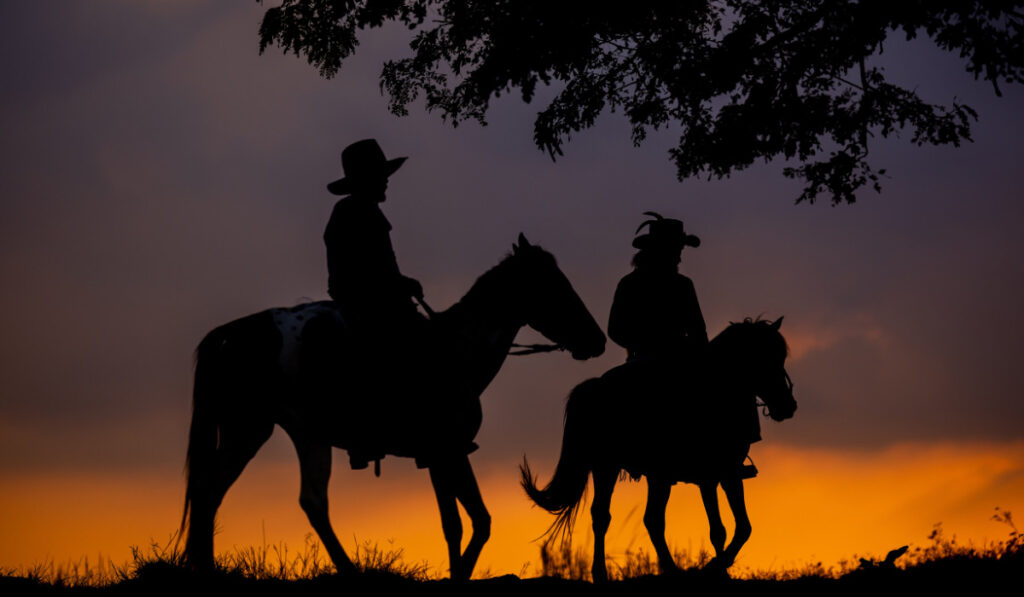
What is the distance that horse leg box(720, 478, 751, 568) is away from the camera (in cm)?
1086

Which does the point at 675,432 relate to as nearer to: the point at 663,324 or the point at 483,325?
the point at 663,324

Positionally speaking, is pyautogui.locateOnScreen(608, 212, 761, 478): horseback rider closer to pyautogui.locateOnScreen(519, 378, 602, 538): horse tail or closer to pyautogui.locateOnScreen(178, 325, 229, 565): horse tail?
pyautogui.locateOnScreen(519, 378, 602, 538): horse tail

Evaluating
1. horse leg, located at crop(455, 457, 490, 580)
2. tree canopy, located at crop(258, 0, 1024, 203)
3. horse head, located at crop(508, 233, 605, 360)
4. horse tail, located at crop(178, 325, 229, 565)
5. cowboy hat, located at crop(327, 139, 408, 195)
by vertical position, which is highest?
tree canopy, located at crop(258, 0, 1024, 203)

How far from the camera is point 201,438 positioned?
29.4 ft

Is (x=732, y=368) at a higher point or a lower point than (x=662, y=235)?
lower

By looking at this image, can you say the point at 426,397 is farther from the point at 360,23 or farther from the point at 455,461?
the point at 360,23

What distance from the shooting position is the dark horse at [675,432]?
36.9 ft

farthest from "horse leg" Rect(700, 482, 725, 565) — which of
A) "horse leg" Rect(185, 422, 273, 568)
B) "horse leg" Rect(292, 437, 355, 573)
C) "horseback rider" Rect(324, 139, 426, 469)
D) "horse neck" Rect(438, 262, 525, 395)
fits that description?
"horse leg" Rect(185, 422, 273, 568)

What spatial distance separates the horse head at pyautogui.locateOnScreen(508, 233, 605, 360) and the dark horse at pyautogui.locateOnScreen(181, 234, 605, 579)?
394mm

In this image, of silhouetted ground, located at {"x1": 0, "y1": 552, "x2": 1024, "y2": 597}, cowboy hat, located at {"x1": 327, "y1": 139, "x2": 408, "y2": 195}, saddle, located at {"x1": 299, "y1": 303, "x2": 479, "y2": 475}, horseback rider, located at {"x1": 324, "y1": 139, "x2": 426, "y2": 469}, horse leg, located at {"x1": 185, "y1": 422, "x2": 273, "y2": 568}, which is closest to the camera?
silhouetted ground, located at {"x1": 0, "y1": 552, "x2": 1024, "y2": 597}

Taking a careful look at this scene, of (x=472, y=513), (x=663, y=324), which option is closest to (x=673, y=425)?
(x=663, y=324)

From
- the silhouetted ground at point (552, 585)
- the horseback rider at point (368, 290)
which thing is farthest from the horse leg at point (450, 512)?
the horseback rider at point (368, 290)

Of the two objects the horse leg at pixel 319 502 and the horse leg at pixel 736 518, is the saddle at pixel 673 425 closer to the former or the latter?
the horse leg at pixel 736 518

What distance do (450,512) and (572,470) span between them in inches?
132
